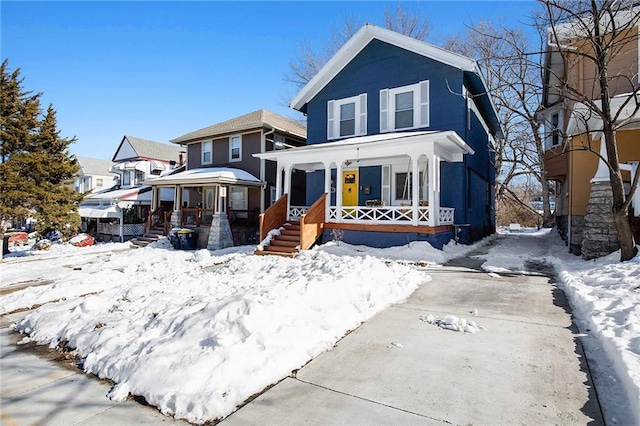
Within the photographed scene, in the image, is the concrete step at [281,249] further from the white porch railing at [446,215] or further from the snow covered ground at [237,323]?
the white porch railing at [446,215]

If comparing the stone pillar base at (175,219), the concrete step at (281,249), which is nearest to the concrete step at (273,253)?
the concrete step at (281,249)

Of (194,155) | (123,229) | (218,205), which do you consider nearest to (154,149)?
(123,229)

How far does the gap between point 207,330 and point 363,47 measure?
13.6 metres

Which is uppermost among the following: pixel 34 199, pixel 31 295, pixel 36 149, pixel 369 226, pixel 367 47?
pixel 367 47

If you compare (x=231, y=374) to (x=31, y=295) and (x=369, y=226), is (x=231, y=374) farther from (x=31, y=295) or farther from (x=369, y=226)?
(x=369, y=226)

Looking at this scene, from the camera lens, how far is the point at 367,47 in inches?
555

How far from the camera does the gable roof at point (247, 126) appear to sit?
17.8 metres

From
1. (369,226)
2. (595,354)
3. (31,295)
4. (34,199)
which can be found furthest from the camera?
(34,199)

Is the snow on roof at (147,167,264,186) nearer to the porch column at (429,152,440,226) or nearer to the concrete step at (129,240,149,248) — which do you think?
the concrete step at (129,240,149,248)

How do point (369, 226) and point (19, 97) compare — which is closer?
point (369, 226)

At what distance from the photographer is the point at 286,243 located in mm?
11875

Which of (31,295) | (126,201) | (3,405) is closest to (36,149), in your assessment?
(126,201)

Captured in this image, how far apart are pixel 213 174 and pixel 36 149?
9016 mm

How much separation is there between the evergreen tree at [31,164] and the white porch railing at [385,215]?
46.4ft
